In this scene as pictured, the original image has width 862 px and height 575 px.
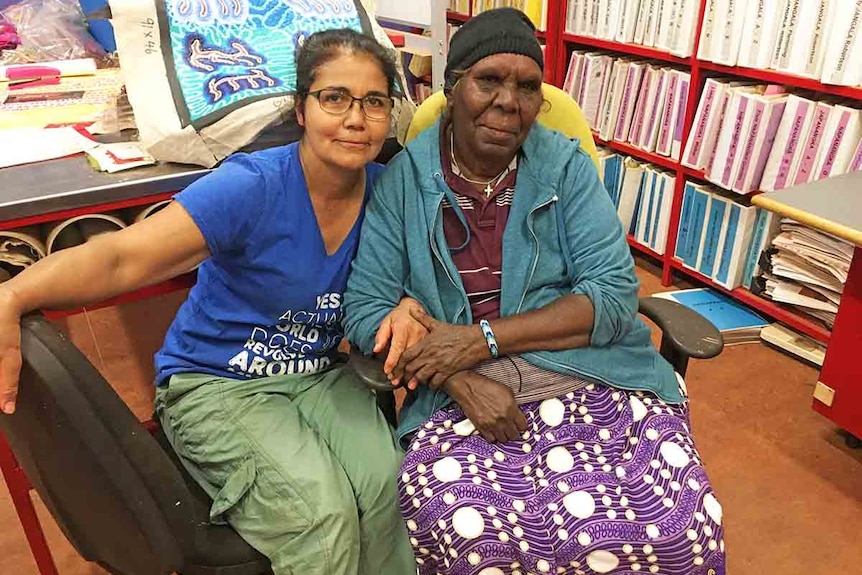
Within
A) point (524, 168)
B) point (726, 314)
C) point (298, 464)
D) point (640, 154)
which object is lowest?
point (726, 314)

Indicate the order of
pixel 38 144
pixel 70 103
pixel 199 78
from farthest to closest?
1. pixel 70 103
2. pixel 38 144
3. pixel 199 78

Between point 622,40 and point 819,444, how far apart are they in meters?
1.64

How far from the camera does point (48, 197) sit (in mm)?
1446

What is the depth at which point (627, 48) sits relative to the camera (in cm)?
284

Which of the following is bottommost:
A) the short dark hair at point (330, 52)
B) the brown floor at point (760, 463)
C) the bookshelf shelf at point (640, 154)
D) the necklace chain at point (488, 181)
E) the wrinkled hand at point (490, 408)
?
the brown floor at point (760, 463)

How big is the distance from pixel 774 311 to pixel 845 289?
64 centimetres

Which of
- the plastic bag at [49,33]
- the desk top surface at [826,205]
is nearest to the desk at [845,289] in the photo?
the desk top surface at [826,205]

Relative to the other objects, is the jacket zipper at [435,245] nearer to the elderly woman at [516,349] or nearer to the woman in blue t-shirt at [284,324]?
→ the elderly woman at [516,349]

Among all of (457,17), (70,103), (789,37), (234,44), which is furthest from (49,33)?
(789,37)

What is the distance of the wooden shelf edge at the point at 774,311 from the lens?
2430mm

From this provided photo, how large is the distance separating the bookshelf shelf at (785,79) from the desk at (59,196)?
183 centimetres

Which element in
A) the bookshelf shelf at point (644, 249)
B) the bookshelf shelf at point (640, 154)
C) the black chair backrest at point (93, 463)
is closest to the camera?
the black chair backrest at point (93, 463)

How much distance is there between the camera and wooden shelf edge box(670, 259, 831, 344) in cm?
243

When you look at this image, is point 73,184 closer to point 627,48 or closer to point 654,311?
point 654,311
